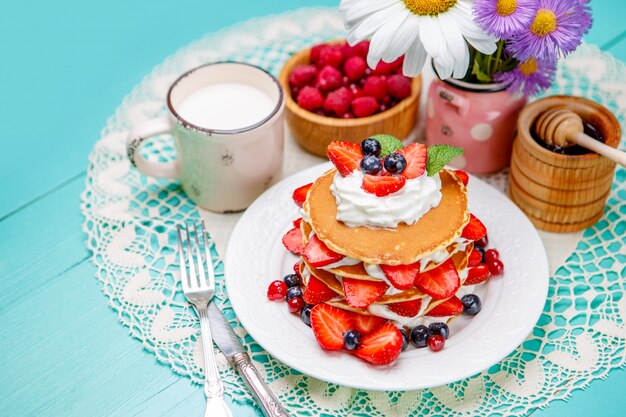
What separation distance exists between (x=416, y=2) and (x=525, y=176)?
527mm

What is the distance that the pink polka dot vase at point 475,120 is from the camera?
6.64 ft

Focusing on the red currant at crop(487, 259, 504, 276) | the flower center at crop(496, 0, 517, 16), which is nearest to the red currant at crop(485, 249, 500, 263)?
the red currant at crop(487, 259, 504, 276)

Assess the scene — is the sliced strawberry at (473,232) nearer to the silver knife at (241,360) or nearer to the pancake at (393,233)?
the pancake at (393,233)

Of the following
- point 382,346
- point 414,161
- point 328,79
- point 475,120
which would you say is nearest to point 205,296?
point 382,346

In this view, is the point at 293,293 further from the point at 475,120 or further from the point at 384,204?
the point at 475,120

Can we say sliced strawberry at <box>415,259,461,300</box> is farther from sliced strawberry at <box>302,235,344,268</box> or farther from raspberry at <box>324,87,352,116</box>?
raspberry at <box>324,87,352,116</box>

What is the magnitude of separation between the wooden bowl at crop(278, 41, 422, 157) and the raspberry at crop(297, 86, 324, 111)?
0.05 ft

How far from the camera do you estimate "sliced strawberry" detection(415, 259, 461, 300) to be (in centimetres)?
167

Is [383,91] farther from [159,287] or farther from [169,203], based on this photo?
[159,287]

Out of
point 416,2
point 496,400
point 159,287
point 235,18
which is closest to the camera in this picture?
point 496,400

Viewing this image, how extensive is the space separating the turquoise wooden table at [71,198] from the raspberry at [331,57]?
1.82 feet

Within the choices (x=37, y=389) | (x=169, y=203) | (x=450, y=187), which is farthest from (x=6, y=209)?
(x=450, y=187)

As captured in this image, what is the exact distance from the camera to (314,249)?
169cm

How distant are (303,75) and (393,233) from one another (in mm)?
735
